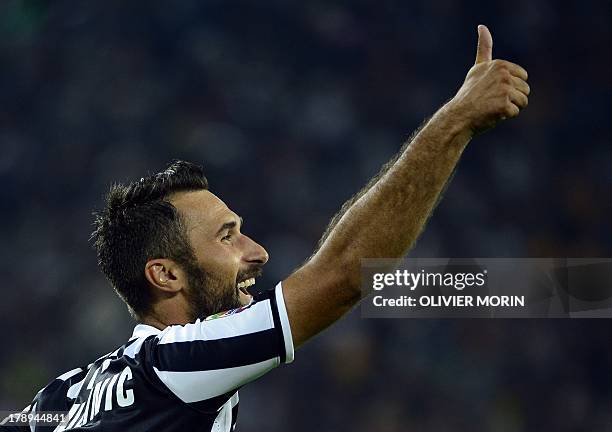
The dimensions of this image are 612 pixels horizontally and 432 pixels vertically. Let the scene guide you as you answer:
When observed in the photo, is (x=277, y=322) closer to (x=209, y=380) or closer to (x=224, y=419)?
(x=209, y=380)

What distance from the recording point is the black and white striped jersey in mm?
1906

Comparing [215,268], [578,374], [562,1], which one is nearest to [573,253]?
[578,374]

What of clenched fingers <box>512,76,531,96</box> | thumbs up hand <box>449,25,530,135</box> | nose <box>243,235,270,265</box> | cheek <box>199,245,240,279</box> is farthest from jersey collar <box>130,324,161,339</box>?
clenched fingers <box>512,76,531,96</box>

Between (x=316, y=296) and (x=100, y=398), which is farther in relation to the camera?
(x=100, y=398)

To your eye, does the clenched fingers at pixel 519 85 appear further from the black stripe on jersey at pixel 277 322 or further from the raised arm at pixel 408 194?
the black stripe on jersey at pixel 277 322

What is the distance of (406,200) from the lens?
5.90ft

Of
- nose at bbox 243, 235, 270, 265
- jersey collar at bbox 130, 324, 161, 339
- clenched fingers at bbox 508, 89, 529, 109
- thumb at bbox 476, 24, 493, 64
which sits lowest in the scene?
jersey collar at bbox 130, 324, 161, 339

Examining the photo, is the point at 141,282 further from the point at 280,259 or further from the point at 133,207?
the point at 280,259

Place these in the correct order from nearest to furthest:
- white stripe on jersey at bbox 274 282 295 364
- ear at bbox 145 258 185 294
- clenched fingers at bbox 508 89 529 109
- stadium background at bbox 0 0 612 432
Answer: clenched fingers at bbox 508 89 529 109, white stripe on jersey at bbox 274 282 295 364, ear at bbox 145 258 185 294, stadium background at bbox 0 0 612 432

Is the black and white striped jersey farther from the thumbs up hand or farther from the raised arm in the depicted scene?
the thumbs up hand

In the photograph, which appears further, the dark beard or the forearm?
the dark beard

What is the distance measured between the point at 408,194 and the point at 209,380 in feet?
1.92

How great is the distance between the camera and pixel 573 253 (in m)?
6.07

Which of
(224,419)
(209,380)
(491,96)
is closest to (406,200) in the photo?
(491,96)
